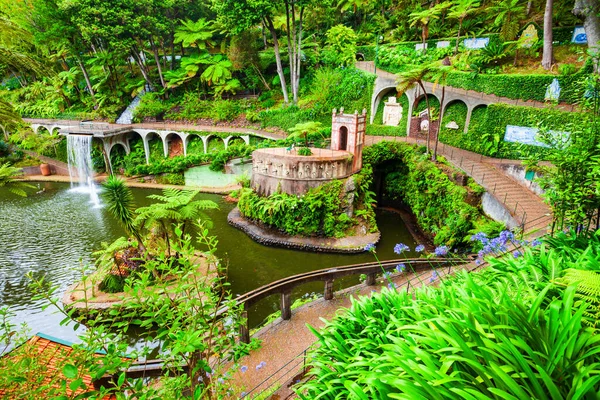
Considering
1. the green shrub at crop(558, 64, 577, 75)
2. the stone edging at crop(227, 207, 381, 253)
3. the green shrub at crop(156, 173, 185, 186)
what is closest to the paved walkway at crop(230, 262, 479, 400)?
the stone edging at crop(227, 207, 381, 253)

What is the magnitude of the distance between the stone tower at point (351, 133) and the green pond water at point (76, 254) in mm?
3385

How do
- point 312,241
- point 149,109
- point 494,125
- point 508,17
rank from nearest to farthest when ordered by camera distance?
point 312,241 → point 494,125 → point 508,17 → point 149,109

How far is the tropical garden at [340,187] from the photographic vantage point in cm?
201

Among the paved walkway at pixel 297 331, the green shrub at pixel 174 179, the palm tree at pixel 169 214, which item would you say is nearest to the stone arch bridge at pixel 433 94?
the paved walkway at pixel 297 331

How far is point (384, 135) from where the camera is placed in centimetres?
1880

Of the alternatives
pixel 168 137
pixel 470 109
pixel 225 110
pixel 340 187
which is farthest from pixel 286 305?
pixel 168 137

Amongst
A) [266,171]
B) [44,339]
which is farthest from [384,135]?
[44,339]

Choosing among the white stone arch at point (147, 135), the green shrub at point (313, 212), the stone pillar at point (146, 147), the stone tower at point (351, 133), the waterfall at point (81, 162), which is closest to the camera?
the green shrub at point (313, 212)

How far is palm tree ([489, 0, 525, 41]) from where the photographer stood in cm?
1564

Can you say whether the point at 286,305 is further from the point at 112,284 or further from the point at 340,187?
the point at 340,187

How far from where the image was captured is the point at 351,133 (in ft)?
43.4

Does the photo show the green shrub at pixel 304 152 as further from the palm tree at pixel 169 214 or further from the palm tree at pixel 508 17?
the palm tree at pixel 508 17

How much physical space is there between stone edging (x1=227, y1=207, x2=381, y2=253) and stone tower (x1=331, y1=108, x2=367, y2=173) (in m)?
3.18

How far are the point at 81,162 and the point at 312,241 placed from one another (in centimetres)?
1790
